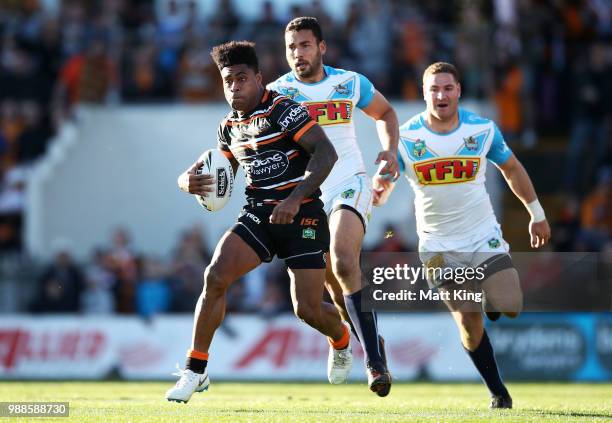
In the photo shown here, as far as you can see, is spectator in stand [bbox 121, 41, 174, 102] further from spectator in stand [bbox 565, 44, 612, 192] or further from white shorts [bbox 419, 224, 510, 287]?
white shorts [bbox 419, 224, 510, 287]

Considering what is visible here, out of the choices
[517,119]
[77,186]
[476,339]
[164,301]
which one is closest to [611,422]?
[476,339]

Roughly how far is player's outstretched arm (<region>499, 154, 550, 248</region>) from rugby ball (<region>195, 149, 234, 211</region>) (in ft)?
7.87

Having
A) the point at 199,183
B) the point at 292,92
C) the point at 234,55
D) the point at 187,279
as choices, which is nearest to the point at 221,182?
the point at 199,183

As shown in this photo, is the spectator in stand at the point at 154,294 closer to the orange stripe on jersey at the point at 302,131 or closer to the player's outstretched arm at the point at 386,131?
the player's outstretched arm at the point at 386,131

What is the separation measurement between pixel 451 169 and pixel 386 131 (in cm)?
62

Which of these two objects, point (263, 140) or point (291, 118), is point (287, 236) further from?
point (291, 118)

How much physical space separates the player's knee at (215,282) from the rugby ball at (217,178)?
0.56 meters

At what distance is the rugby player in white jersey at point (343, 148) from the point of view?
1024 cm

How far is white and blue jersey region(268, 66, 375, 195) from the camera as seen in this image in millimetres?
10664

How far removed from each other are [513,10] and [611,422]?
1472 cm

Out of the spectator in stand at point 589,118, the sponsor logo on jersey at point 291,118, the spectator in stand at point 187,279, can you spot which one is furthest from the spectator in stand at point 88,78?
the sponsor logo on jersey at point 291,118

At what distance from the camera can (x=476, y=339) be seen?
10641mm

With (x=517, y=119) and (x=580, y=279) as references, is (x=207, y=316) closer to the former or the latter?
(x=580, y=279)

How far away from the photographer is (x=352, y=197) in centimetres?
1051
